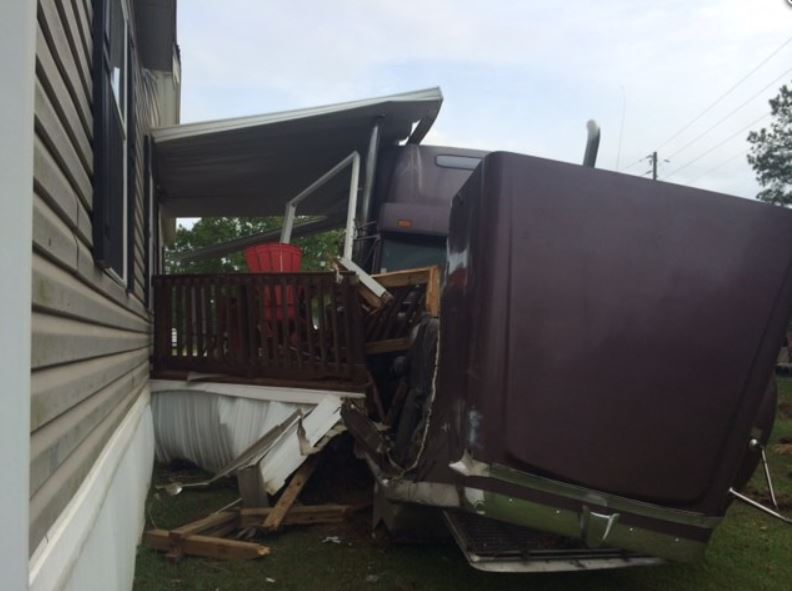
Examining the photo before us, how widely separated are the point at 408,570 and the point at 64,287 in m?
→ 3.07

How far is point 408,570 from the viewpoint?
14.6 feet

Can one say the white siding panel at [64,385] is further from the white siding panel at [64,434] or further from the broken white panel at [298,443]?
the broken white panel at [298,443]

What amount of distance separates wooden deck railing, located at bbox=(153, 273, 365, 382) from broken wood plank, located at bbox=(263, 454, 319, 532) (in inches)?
34.2

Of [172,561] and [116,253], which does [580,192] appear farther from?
[172,561]

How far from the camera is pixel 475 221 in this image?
324cm

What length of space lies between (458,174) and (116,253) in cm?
460

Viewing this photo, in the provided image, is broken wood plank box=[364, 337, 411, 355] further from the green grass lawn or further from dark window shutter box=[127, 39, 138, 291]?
dark window shutter box=[127, 39, 138, 291]

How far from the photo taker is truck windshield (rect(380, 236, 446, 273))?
7254 mm

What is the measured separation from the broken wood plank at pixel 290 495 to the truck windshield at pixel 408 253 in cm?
237

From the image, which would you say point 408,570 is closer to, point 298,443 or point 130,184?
point 298,443

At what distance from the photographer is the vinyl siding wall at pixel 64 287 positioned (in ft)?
6.22

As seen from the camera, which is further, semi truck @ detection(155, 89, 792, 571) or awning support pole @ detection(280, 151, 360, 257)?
awning support pole @ detection(280, 151, 360, 257)

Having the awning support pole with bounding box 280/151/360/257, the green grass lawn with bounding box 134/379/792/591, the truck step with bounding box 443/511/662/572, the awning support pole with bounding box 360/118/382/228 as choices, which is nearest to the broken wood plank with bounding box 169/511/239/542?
the green grass lawn with bounding box 134/379/792/591

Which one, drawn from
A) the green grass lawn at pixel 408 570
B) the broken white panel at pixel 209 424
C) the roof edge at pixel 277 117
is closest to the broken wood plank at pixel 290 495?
the green grass lawn at pixel 408 570
